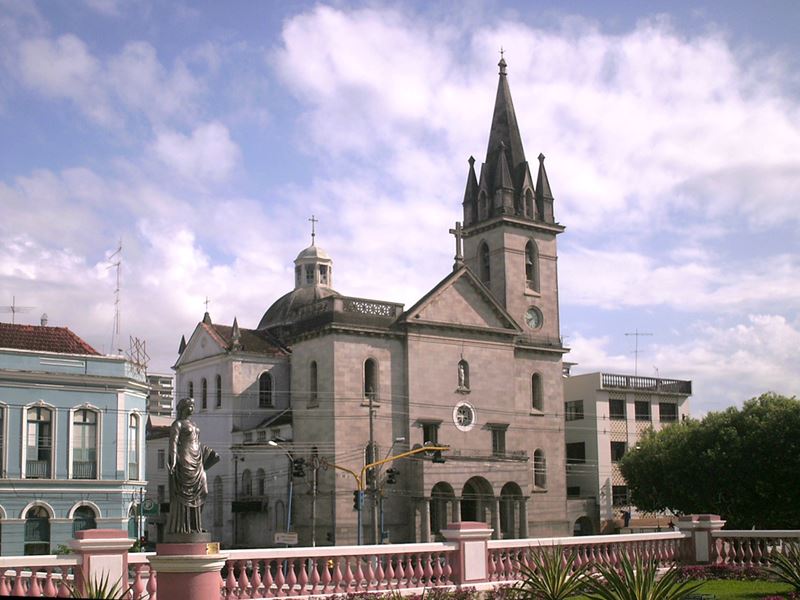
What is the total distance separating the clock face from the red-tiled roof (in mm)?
30991

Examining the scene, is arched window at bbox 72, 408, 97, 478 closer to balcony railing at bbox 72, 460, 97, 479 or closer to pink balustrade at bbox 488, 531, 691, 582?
balcony railing at bbox 72, 460, 97, 479

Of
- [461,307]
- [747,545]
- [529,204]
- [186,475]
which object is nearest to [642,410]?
[529,204]

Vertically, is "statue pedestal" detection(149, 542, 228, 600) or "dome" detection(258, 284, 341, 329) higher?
"dome" detection(258, 284, 341, 329)

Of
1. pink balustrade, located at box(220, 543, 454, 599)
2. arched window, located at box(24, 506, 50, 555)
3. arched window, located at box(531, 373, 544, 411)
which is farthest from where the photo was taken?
arched window, located at box(531, 373, 544, 411)

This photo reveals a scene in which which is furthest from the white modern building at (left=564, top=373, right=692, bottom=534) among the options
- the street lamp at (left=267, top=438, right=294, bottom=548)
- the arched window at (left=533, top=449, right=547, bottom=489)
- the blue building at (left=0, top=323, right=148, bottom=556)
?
the blue building at (left=0, top=323, right=148, bottom=556)

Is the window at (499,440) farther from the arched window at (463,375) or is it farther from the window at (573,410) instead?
the window at (573,410)

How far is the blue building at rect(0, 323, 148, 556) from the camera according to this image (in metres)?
33.4

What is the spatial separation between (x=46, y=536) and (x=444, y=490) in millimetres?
24613

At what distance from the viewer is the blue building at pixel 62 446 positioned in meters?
33.4

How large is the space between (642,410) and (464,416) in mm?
19245

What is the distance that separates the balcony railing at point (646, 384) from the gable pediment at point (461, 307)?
12535mm

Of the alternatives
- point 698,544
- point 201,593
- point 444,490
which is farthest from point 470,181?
point 201,593

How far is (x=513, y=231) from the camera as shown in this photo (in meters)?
62.1

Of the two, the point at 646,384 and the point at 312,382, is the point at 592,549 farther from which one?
the point at 646,384
